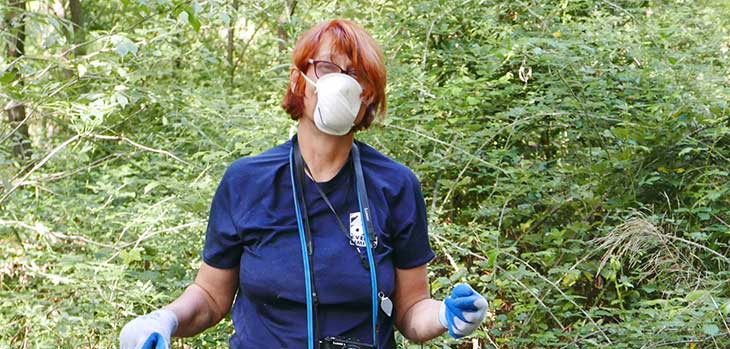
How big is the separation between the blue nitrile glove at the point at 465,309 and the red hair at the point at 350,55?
0.55 m

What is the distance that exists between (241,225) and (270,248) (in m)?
0.10

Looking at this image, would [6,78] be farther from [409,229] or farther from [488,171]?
[488,171]

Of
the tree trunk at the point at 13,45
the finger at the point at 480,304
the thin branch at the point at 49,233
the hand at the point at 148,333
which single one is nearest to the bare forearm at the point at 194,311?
the hand at the point at 148,333

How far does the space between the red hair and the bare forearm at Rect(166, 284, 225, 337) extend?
0.50m

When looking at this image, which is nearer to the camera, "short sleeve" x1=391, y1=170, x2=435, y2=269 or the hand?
the hand

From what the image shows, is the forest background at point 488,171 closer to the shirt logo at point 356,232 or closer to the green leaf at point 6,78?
the green leaf at point 6,78

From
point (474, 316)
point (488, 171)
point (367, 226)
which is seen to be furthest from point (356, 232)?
point (488, 171)

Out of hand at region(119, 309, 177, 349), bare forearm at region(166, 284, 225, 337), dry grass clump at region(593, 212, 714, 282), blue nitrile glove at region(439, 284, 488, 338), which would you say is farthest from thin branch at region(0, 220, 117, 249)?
blue nitrile glove at region(439, 284, 488, 338)

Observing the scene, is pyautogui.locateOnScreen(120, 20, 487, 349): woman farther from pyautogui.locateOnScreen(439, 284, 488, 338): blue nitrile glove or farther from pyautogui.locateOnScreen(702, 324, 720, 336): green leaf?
pyautogui.locateOnScreen(702, 324, 720, 336): green leaf

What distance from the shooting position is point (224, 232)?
223 cm

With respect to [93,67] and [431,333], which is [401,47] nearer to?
[93,67]

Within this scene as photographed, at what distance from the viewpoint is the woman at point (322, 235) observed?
2.12 meters

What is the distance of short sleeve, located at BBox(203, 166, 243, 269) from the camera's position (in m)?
2.23

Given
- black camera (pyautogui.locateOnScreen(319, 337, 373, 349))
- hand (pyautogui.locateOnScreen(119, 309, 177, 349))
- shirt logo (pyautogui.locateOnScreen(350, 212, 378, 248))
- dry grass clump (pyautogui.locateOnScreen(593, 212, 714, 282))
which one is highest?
shirt logo (pyautogui.locateOnScreen(350, 212, 378, 248))
